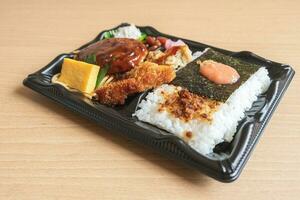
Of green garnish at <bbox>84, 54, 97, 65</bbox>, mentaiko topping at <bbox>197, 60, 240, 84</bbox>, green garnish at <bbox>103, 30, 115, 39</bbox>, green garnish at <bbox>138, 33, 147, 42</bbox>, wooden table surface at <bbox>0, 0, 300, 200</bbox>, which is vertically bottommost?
wooden table surface at <bbox>0, 0, 300, 200</bbox>

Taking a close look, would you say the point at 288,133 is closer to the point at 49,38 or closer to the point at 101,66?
the point at 101,66

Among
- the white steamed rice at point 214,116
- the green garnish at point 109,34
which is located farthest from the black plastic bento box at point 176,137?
the green garnish at point 109,34

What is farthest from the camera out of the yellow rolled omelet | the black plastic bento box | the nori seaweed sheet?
the yellow rolled omelet

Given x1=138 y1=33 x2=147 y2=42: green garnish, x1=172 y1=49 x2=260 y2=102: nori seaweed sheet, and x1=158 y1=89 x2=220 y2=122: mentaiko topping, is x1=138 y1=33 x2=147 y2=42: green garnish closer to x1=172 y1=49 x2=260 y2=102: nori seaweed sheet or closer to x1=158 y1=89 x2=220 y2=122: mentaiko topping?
x1=172 y1=49 x2=260 y2=102: nori seaweed sheet

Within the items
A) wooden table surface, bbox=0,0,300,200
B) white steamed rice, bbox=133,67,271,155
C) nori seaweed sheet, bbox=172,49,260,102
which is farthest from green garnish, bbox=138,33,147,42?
white steamed rice, bbox=133,67,271,155

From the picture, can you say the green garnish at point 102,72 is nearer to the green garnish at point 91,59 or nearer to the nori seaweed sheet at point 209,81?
the green garnish at point 91,59

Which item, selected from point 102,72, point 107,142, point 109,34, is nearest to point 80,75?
point 102,72

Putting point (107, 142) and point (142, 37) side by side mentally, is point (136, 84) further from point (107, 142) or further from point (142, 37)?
point (142, 37)

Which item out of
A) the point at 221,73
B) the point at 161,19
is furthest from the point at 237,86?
the point at 161,19
